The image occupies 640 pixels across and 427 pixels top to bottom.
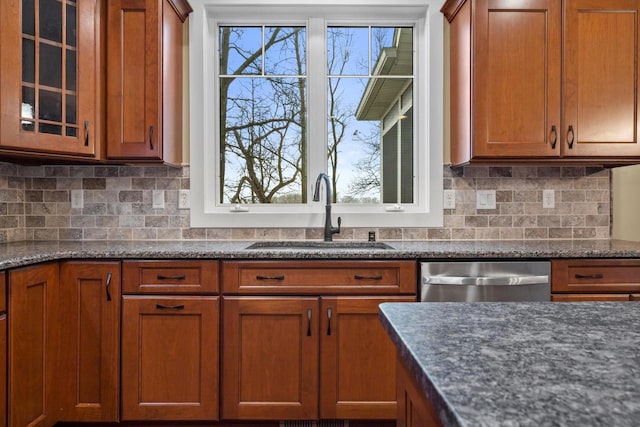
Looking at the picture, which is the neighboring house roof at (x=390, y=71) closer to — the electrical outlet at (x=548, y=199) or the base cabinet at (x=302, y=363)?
the electrical outlet at (x=548, y=199)

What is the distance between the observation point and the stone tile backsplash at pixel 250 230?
2746 millimetres

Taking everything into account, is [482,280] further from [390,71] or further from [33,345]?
[33,345]

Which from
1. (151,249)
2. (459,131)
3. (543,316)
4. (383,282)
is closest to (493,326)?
(543,316)

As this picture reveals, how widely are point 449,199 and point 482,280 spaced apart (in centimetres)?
77

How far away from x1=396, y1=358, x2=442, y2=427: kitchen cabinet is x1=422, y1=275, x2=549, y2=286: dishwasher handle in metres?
1.25

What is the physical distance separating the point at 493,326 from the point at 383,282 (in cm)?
132

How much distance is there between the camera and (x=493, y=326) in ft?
2.83

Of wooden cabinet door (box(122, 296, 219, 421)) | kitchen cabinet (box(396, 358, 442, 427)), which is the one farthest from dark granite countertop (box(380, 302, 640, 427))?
wooden cabinet door (box(122, 296, 219, 421))

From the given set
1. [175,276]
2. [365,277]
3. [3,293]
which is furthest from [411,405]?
[3,293]

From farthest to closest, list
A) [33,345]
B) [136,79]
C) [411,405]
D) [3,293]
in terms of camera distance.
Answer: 1. [136,79]
2. [33,345]
3. [3,293]
4. [411,405]

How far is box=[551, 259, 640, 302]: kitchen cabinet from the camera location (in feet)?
7.20

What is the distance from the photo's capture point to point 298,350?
2145 mm

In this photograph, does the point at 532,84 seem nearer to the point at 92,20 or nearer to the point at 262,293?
the point at 262,293

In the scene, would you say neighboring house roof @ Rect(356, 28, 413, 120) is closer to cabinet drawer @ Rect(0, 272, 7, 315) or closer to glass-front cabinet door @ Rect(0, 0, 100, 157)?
glass-front cabinet door @ Rect(0, 0, 100, 157)
